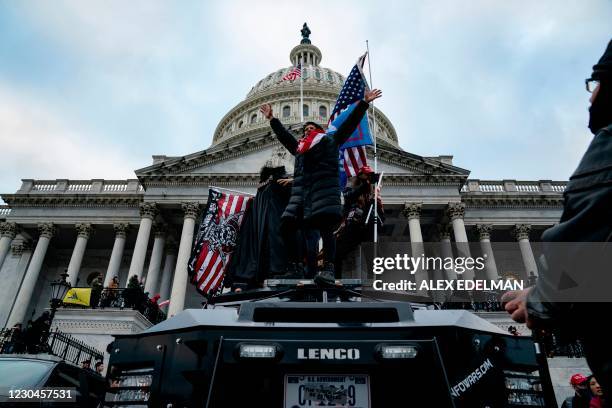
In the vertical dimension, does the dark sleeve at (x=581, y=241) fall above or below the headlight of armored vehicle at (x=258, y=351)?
above

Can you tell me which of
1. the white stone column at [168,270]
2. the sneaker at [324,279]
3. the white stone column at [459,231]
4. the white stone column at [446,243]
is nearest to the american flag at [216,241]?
the sneaker at [324,279]

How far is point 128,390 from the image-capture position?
9.83ft

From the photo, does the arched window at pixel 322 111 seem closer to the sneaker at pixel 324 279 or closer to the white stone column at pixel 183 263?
the white stone column at pixel 183 263

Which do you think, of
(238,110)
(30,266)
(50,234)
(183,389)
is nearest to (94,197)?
(50,234)

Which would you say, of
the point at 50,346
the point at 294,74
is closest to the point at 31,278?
the point at 50,346

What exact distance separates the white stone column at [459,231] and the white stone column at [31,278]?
99.4 ft

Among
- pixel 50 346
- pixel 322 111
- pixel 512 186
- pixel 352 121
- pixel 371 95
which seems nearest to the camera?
pixel 352 121

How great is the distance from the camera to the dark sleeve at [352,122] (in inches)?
207

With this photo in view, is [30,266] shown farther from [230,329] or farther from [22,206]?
[230,329]

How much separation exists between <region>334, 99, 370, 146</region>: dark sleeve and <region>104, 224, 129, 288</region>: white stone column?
88.6 ft

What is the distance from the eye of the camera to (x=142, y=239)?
28703 mm

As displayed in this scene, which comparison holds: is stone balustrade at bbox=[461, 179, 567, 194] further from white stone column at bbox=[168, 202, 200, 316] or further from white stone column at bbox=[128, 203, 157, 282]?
white stone column at bbox=[128, 203, 157, 282]

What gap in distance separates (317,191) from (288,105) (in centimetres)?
5297

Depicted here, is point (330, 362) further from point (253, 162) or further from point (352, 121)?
point (253, 162)
